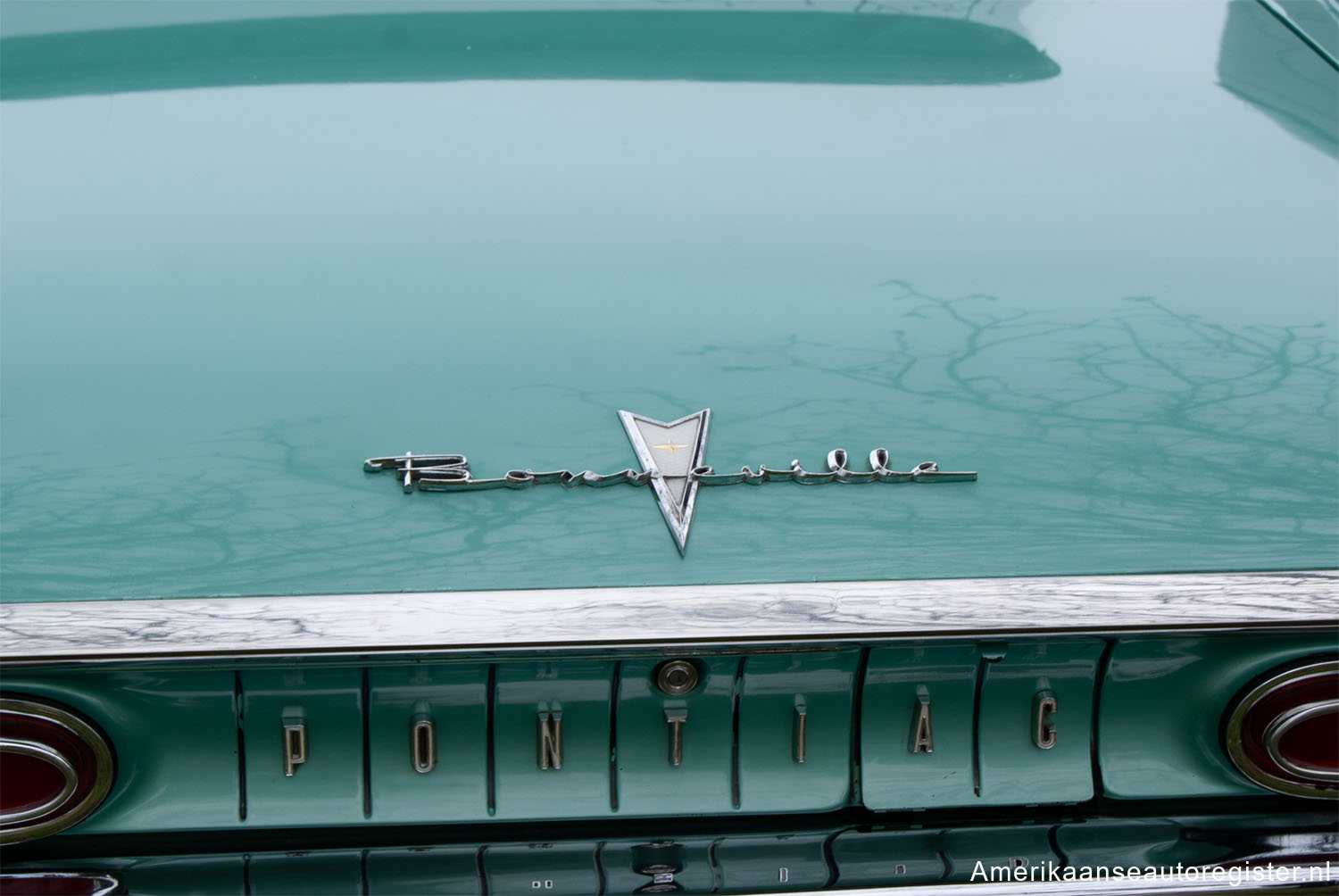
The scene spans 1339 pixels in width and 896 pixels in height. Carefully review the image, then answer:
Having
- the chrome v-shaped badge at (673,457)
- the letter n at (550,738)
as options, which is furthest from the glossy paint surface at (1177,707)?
the letter n at (550,738)

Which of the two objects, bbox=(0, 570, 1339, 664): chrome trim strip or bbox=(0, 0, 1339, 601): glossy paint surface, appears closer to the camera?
bbox=(0, 570, 1339, 664): chrome trim strip

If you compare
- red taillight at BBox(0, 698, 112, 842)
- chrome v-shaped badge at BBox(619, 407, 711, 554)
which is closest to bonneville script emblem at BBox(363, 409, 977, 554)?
chrome v-shaped badge at BBox(619, 407, 711, 554)

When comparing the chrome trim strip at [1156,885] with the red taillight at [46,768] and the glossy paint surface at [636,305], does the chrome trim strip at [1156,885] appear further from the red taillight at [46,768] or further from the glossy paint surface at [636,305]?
the red taillight at [46,768]

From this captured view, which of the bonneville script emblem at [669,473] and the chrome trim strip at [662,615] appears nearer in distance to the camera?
the chrome trim strip at [662,615]

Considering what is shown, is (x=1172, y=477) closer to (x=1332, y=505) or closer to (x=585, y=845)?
(x=1332, y=505)

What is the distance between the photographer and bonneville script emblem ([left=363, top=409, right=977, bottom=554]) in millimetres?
1620

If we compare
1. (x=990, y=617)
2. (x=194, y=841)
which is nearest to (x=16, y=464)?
(x=194, y=841)

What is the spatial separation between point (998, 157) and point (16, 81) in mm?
1682

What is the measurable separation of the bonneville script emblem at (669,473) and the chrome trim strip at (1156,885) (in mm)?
562

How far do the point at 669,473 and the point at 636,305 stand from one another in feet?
0.94

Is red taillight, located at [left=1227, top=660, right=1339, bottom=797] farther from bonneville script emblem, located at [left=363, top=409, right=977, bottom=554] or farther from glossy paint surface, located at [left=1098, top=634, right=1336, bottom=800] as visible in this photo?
bonneville script emblem, located at [left=363, top=409, right=977, bottom=554]

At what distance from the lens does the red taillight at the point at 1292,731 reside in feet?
5.44

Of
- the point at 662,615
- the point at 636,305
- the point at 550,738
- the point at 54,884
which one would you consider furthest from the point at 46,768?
the point at 636,305

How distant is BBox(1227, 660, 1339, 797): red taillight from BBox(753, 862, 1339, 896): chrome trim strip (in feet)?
0.39
